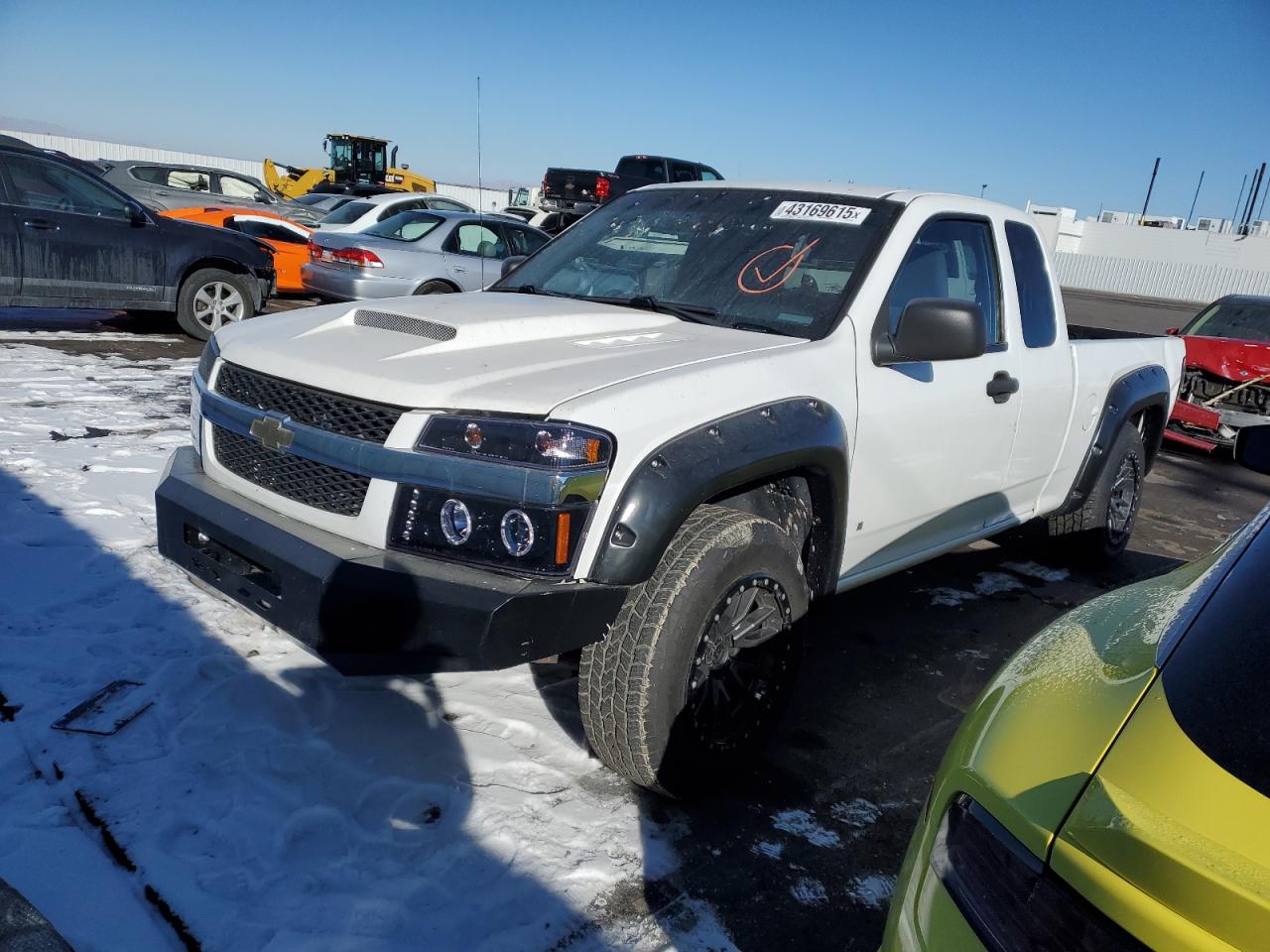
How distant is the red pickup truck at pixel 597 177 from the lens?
1902cm

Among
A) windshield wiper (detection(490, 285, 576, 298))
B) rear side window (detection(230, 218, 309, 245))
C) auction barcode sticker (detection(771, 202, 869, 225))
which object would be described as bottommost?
rear side window (detection(230, 218, 309, 245))

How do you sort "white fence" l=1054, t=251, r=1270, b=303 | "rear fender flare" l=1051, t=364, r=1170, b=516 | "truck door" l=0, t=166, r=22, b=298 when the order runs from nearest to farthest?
1. "rear fender flare" l=1051, t=364, r=1170, b=516
2. "truck door" l=0, t=166, r=22, b=298
3. "white fence" l=1054, t=251, r=1270, b=303

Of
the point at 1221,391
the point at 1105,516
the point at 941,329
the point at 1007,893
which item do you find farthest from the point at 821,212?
the point at 1221,391

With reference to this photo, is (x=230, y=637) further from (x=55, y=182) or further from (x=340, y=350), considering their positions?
(x=55, y=182)

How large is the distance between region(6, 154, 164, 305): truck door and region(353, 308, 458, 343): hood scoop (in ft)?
22.2

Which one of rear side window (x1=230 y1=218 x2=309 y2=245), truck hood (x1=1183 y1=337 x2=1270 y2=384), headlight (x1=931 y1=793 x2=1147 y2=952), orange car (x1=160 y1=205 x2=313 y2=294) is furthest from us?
rear side window (x1=230 y1=218 x2=309 y2=245)

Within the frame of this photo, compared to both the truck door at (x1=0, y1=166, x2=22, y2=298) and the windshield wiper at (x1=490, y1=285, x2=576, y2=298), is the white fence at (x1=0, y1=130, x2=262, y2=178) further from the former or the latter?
the windshield wiper at (x1=490, y1=285, x2=576, y2=298)

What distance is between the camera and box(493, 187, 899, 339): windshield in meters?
3.35

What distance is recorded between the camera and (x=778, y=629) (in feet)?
9.66

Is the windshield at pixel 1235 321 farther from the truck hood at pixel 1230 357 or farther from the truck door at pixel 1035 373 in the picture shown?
the truck door at pixel 1035 373

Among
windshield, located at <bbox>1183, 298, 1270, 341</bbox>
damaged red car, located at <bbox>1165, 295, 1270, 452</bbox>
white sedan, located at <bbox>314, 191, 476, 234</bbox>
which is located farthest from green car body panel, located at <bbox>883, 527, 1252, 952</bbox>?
white sedan, located at <bbox>314, 191, 476, 234</bbox>

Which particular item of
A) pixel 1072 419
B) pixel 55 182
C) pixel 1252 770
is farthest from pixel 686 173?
pixel 1252 770

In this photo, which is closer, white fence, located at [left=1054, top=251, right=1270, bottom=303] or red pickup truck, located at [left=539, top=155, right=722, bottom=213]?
red pickup truck, located at [left=539, top=155, right=722, bottom=213]

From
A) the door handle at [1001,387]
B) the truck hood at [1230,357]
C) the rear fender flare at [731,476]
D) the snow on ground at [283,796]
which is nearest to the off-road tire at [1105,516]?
the door handle at [1001,387]
